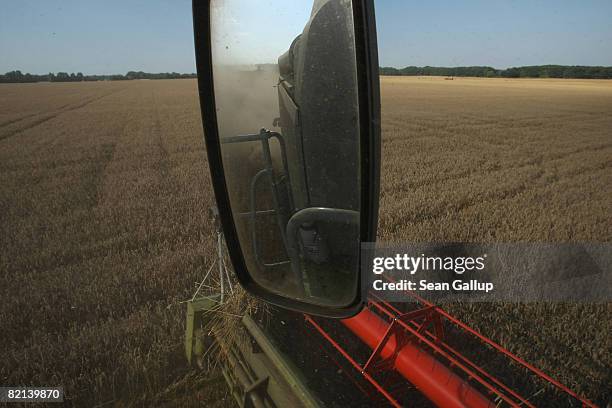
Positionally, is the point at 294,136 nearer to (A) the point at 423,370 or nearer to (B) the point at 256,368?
(A) the point at 423,370

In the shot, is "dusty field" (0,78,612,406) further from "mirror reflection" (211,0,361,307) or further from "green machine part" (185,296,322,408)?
"mirror reflection" (211,0,361,307)

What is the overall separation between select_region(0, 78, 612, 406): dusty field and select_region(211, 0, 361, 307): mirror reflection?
200 cm

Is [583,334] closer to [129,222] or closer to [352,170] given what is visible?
[352,170]

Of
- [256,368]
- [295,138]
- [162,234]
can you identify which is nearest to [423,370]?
[256,368]

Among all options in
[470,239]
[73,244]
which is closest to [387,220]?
[470,239]

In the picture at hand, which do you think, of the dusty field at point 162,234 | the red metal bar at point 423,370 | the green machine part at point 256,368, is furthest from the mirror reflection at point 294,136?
the dusty field at point 162,234

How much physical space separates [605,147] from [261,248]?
15.2 metres

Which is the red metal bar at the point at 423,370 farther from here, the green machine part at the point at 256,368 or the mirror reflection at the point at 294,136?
the mirror reflection at the point at 294,136

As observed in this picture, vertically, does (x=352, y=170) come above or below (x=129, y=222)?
above

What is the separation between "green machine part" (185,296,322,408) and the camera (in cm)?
175

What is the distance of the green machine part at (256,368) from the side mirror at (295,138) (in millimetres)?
636

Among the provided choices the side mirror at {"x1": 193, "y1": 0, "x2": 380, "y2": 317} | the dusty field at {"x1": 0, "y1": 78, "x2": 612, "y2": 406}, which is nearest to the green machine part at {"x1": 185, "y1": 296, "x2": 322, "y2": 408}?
the dusty field at {"x1": 0, "y1": 78, "x2": 612, "y2": 406}

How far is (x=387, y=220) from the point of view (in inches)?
233

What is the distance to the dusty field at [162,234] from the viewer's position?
3004 mm
